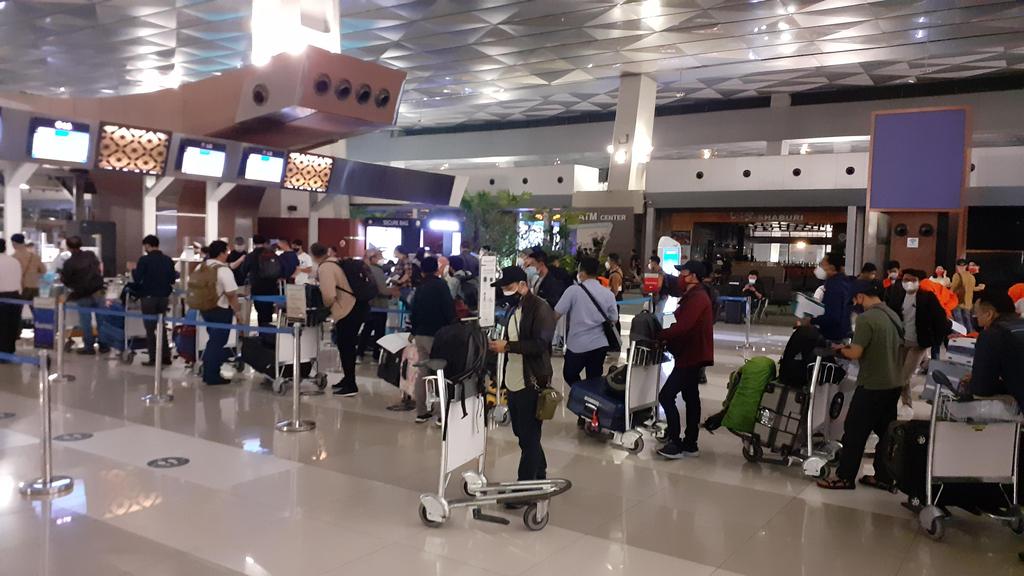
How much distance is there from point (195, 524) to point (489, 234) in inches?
622

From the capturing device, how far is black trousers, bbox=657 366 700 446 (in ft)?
19.1

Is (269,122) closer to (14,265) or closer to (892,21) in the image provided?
(14,265)

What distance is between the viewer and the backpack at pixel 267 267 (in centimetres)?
908

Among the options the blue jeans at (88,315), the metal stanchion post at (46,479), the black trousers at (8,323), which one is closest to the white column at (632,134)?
the blue jeans at (88,315)

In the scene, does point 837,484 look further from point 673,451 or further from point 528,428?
point 528,428

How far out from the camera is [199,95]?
12.6 metres

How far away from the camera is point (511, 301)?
473 cm

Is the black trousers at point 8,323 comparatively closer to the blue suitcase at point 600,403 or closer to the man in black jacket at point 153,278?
the man in black jacket at point 153,278

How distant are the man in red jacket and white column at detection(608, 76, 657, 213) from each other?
12.5 metres

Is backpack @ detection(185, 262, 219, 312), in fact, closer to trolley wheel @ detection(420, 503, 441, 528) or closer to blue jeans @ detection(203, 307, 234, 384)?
blue jeans @ detection(203, 307, 234, 384)

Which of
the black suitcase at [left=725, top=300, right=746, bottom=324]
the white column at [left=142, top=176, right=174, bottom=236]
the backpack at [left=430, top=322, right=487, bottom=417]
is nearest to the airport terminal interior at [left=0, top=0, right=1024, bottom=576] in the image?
the backpack at [left=430, top=322, right=487, bottom=417]

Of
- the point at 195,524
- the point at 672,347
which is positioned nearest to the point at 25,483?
the point at 195,524

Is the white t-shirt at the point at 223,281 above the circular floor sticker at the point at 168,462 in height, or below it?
above

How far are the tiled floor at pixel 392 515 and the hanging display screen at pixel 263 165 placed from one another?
7048 mm
